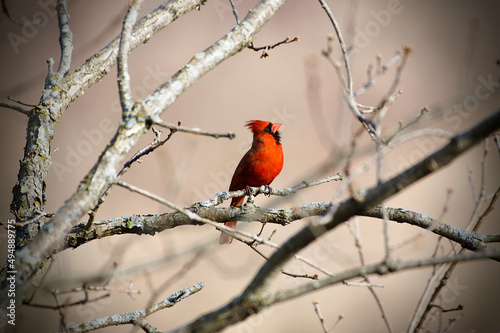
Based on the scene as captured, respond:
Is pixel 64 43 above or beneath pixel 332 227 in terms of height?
above

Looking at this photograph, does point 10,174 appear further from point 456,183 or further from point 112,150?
point 456,183

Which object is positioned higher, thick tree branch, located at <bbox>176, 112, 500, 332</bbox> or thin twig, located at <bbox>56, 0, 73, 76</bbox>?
thin twig, located at <bbox>56, 0, 73, 76</bbox>

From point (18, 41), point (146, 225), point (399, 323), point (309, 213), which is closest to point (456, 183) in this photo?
point (399, 323)

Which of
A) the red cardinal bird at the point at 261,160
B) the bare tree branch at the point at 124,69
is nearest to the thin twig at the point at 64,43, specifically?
the bare tree branch at the point at 124,69

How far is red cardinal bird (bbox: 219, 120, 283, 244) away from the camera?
389 cm

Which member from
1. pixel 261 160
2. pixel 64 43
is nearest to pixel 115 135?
pixel 64 43

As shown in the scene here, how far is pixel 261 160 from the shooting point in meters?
3.89

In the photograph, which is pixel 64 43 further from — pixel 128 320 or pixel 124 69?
pixel 128 320

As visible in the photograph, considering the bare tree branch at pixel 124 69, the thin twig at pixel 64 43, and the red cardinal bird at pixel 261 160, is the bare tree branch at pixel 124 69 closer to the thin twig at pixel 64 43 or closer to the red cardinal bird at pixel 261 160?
the thin twig at pixel 64 43

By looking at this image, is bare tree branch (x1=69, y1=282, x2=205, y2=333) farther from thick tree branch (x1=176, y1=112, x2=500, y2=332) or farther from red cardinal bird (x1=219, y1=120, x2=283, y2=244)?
red cardinal bird (x1=219, y1=120, x2=283, y2=244)

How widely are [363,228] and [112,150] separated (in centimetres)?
536

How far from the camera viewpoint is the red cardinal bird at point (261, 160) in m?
3.89

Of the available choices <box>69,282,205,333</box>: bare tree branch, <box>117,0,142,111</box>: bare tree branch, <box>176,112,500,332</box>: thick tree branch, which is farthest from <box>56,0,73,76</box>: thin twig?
<box>176,112,500,332</box>: thick tree branch

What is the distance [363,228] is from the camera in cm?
639
